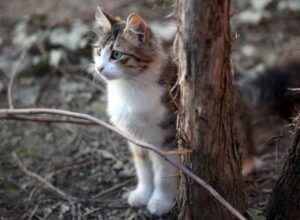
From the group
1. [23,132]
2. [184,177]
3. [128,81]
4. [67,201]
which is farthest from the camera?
[23,132]

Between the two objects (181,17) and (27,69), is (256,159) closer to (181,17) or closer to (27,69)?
(181,17)

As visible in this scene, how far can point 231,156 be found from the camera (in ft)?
6.48

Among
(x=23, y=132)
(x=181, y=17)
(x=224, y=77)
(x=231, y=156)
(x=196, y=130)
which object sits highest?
(x=181, y=17)

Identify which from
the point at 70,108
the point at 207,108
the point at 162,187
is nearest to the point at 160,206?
the point at 162,187

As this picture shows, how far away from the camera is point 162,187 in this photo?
8.40 ft

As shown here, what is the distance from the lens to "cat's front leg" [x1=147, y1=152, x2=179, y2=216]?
8.13 ft

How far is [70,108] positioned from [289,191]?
70.8 inches

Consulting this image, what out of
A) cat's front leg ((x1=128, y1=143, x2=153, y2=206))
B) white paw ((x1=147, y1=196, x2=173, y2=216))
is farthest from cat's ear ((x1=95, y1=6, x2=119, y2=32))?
white paw ((x1=147, y1=196, x2=173, y2=216))

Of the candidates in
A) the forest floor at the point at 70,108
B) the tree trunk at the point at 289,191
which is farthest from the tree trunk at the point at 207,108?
the forest floor at the point at 70,108

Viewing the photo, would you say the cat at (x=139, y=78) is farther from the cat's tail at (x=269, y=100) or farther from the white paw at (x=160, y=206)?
the cat's tail at (x=269, y=100)

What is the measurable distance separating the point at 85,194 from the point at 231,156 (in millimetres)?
1020

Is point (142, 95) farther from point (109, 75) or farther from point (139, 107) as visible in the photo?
point (109, 75)

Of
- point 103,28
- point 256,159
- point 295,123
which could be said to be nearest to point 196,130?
point 295,123

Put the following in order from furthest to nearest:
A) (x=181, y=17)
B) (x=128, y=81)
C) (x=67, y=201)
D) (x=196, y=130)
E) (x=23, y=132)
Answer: (x=23, y=132) → (x=67, y=201) → (x=128, y=81) → (x=196, y=130) → (x=181, y=17)
